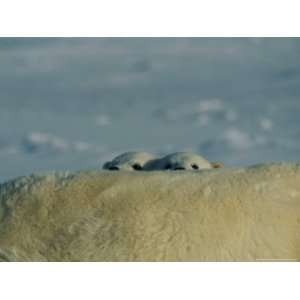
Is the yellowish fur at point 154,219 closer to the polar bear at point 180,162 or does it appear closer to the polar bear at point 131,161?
the polar bear at point 180,162

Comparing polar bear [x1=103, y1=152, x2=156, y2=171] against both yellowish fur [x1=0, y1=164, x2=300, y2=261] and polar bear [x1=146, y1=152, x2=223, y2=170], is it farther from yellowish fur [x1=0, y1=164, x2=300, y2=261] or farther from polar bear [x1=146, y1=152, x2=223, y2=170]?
yellowish fur [x1=0, y1=164, x2=300, y2=261]

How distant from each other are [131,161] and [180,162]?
107cm

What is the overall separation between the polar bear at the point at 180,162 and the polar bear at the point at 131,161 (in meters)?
0.19

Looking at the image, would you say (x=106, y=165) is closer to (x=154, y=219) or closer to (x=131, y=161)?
(x=131, y=161)

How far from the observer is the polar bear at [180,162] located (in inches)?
→ 543

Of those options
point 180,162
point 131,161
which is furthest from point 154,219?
point 131,161

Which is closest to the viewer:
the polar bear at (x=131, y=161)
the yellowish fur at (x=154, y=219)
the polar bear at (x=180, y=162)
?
the yellowish fur at (x=154, y=219)

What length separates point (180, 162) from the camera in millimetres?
13805

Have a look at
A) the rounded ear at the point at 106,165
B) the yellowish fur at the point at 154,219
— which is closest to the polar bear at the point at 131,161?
the rounded ear at the point at 106,165

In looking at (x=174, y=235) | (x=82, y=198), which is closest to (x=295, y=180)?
(x=174, y=235)

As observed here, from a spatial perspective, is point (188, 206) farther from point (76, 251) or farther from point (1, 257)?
point (1, 257)

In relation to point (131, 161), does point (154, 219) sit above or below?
below

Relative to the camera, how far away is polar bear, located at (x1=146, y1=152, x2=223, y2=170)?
1380 cm

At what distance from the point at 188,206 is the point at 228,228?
1.33 feet
